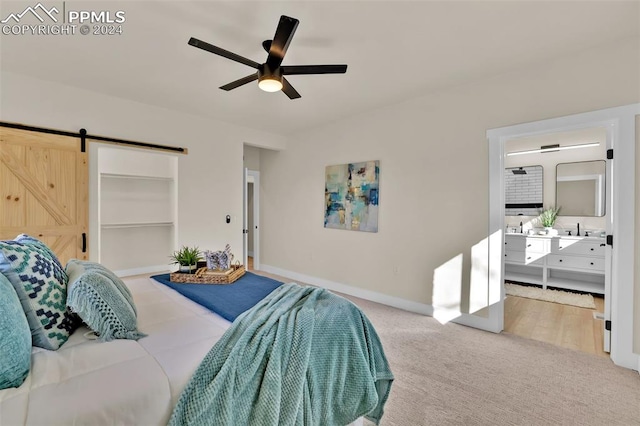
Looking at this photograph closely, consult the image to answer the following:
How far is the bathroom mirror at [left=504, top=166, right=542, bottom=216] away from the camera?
17.3 ft

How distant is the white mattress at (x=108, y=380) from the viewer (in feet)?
3.02

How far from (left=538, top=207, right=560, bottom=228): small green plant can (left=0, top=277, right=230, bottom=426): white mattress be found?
569 cm

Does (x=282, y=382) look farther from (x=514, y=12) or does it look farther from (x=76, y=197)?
(x=76, y=197)

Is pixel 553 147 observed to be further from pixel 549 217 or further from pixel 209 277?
pixel 209 277

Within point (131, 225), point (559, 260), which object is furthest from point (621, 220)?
point (131, 225)

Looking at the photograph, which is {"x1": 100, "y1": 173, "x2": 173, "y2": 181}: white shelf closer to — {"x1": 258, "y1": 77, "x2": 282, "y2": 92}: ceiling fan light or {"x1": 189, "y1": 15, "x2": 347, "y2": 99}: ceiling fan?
{"x1": 189, "y1": 15, "x2": 347, "y2": 99}: ceiling fan

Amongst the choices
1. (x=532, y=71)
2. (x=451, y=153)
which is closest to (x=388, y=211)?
(x=451, y=153)

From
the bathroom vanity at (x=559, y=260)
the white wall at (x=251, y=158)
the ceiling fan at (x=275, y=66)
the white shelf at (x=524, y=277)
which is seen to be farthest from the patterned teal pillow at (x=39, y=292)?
the white shelf at (x=524, y=277)

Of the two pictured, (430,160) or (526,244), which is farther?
(526,244)

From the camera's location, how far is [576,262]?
453 cm

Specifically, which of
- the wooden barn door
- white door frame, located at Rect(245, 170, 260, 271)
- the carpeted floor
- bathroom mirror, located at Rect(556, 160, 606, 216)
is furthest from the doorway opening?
the wooden barn door

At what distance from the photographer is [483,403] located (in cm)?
200

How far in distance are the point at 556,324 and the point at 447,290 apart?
1.28 meters

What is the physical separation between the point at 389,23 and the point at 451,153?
176 centimetres
